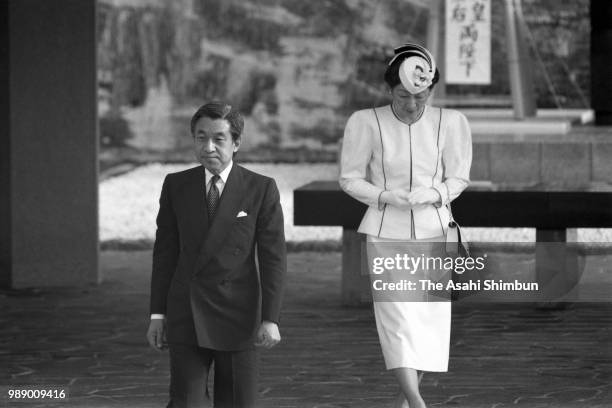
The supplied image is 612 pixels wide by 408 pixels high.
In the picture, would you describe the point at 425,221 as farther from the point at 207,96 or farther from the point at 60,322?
the point at 207,96

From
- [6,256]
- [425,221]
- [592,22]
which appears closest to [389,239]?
[425,221]

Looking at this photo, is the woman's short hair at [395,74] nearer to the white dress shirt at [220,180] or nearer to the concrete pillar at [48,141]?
the white dress shirt at [220,180]

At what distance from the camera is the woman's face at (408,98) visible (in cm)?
545

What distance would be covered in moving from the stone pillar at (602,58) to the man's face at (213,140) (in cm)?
1039

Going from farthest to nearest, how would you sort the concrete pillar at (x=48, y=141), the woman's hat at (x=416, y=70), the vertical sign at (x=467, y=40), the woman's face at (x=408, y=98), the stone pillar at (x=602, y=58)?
the stone pillar at (x=602, y=58), the vertical sign at (x=467, y=40), the concrete pillar at (x=48, y=141), the woman's face at (x=408, y=98), the woman's hat at (x=416, y=70)

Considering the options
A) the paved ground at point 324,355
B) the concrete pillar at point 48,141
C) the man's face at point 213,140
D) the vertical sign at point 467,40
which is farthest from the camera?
the vertical sign at point 467,40

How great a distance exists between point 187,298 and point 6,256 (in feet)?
22.0

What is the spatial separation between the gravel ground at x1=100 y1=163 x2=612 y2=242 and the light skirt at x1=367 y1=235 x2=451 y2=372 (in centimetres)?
738

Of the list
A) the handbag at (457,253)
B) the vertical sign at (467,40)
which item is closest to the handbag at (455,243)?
the handbag at (457,253)

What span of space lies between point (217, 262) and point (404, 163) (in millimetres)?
1167

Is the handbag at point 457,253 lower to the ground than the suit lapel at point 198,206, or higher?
lower

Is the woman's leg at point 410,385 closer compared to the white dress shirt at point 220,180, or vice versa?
the white dress shirt at point 220,180

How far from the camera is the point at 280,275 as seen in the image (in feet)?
15.4

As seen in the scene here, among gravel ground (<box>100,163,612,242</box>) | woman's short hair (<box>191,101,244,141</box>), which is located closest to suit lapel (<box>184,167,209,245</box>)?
woman's short hair (<box>191,101,244,141</box>)
